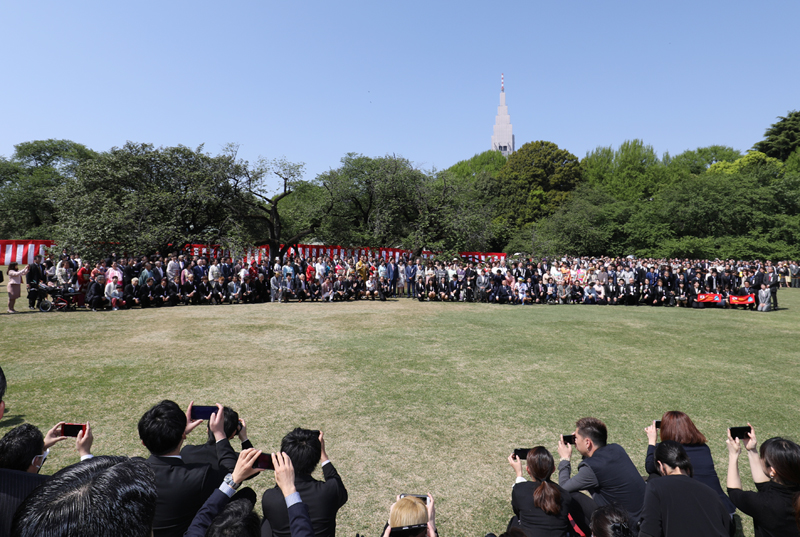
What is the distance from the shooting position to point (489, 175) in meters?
47.6

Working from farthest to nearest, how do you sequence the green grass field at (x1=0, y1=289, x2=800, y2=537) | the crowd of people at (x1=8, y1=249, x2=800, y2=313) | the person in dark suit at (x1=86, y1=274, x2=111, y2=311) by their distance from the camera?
the crowd of people at (x1=8, y1=249, x2=800, y2=313), the person in dark suit at (x1=86, y1=274, x2=111, y2=311), the green grass field at (x1=0, y1=289, x2=800, y2=537)

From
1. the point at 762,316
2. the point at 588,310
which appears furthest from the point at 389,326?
the point at 762,316

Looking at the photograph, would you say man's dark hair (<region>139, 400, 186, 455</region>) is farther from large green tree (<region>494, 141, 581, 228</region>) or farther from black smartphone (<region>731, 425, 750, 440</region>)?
large green tree (<region>494, 141, 581, 228</region>)

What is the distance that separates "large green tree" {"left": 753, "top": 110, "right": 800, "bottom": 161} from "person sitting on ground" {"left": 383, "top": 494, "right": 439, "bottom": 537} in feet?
181

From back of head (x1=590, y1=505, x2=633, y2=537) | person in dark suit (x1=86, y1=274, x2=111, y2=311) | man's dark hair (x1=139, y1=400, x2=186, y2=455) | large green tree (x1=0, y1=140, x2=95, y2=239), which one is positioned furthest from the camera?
large green tree (x1=0, y1=140, x2=95, y2=239)

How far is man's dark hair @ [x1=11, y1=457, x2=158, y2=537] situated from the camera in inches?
40.2

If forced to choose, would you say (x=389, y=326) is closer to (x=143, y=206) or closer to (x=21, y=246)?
(x=143, y=206)

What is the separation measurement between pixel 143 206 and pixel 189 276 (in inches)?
193

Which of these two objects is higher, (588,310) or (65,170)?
(65,170)

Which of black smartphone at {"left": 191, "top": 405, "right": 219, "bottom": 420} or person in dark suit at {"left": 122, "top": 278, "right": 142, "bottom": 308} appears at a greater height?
black smartphone at {"left": 191, "top": 405, "right": 219, "bottom": 420}

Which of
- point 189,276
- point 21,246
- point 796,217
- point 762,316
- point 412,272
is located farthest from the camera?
point 796,217

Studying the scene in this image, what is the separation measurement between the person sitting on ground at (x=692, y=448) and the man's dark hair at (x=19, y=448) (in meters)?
3.95

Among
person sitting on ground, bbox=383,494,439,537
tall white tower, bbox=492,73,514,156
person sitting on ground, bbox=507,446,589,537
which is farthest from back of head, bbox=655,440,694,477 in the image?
tall white tower, bbox=492,73,514,156

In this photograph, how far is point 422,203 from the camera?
25.4m
